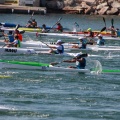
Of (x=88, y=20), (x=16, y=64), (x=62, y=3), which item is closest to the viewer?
(x=16, y=64)

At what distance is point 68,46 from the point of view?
5509 cm

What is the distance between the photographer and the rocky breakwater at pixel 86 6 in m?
103

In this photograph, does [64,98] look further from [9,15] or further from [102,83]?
[9,15]

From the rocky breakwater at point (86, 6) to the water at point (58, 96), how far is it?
5605cm

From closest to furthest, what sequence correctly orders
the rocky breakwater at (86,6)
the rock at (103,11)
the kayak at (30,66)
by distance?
the kayak at (30,66), the rock at (103,11), the rocky breakwater at (86,6)

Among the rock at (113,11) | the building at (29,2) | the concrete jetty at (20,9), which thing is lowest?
the rock at (113,11)

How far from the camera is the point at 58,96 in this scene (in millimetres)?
36188

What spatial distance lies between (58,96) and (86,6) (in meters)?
68.4

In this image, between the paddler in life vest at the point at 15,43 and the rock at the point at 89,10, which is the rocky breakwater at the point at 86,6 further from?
the paddler in life vest at the point at 15,43

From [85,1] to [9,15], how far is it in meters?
14.1

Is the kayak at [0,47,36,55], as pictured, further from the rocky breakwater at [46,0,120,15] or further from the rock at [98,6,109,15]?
the rock at [98,6,109,15]

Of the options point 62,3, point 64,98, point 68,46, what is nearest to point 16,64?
point 64,98

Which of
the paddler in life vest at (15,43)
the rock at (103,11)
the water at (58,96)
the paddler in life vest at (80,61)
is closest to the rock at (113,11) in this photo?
the rock at (103,11)

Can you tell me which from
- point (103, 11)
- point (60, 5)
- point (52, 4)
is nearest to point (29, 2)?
point (52, 4)
